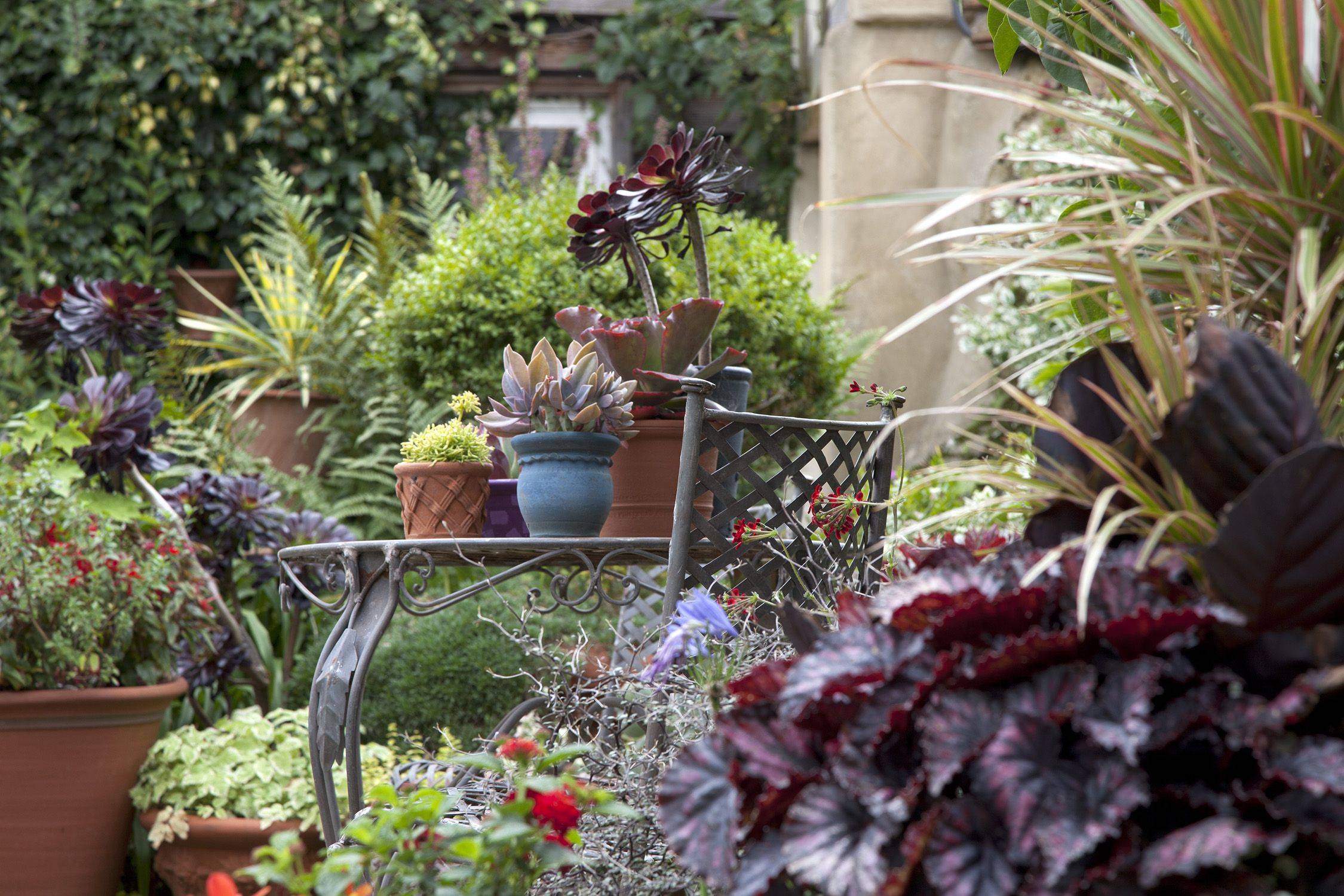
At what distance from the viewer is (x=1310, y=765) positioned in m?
0.82

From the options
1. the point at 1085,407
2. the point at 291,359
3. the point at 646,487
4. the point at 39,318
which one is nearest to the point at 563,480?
the point at 646,487

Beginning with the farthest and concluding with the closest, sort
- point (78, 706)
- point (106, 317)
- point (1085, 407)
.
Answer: point (106, 317)
point (78, 706)
point (1085, 407)

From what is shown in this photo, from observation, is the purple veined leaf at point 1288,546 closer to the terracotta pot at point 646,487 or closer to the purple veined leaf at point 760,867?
the purple veined leaf at point 760,867

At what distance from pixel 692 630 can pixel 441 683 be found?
238 cm

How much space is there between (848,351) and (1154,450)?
389cm

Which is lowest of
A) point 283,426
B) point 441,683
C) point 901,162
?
point 441,683

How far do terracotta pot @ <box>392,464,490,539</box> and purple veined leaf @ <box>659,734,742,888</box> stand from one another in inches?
43.5

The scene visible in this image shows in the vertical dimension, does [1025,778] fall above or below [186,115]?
below

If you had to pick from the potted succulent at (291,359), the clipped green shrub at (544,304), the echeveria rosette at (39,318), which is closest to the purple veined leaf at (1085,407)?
the clipped green shrub at (544,304)

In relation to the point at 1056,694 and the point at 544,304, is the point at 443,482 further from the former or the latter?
the point at 544,304

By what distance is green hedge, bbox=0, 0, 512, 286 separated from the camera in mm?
5535

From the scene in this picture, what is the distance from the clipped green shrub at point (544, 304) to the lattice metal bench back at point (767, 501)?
1938mm

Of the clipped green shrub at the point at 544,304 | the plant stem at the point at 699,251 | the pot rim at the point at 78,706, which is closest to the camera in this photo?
the plant stem at the point at 699,251

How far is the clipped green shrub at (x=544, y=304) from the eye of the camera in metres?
4.02
